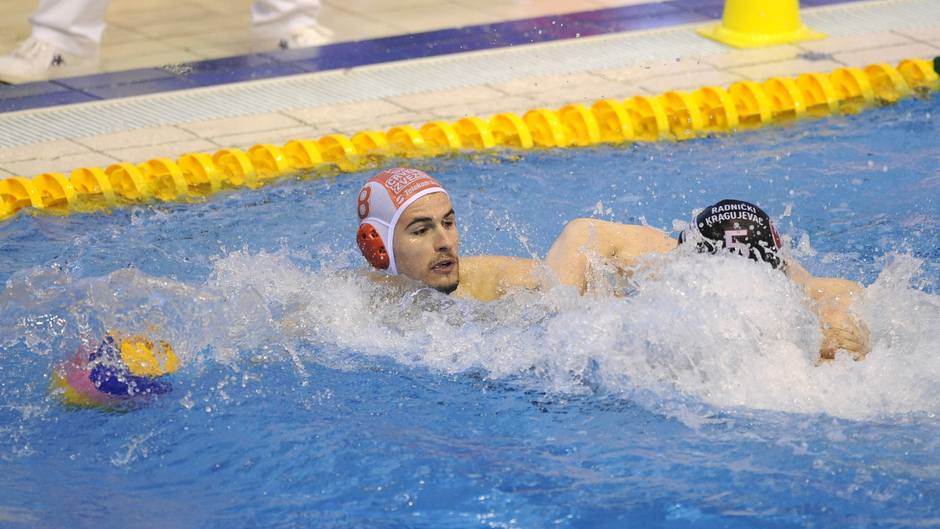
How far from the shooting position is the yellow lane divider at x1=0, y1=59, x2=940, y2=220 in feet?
17.5

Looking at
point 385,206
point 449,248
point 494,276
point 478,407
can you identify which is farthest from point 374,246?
point 478,407

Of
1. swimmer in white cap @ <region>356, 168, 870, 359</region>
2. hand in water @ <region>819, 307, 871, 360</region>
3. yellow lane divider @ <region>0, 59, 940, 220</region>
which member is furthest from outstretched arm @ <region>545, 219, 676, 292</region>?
yellow lane divider @ <region>0, 59, 940, 220</region>

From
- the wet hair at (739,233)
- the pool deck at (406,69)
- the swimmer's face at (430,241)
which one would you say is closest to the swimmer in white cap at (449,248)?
the swimmer's face at (430,241)

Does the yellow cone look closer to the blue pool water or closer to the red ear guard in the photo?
the blue pool water

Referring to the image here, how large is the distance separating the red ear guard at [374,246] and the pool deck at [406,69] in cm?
192

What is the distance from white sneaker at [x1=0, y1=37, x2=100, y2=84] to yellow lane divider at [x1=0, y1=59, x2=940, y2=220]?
1446 millimetres

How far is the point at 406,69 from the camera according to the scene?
6.75 metres

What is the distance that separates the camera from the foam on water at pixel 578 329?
11.9 feet

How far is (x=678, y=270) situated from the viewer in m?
3.79

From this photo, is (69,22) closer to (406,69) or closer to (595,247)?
(406,69)

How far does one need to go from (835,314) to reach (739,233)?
400mm

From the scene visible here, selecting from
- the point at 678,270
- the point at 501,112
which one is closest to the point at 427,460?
the point at 678,270

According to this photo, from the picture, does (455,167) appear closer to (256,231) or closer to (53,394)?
(256,231)

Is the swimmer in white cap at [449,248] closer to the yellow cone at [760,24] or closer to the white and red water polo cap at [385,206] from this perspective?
the white and red water polo cap at [385,206]
